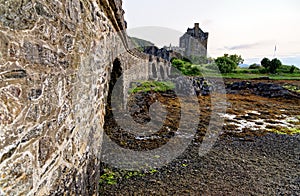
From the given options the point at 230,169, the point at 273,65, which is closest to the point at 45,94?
the point at 230,169

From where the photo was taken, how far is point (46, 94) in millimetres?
1691

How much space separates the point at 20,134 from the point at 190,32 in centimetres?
5761

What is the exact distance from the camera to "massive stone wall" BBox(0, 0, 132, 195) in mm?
1279

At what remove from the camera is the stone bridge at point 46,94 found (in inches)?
50.4

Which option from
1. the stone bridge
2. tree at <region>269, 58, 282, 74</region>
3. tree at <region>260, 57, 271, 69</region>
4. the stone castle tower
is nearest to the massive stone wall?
the stone bridge

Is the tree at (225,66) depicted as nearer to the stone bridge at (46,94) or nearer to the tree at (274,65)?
the tree at (274,65)

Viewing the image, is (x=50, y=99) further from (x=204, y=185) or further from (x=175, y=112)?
(x=175, y=112)

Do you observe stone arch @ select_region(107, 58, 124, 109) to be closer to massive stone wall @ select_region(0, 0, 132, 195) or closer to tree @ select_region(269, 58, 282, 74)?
massive stone wall @ select_region(0, 0, 132, 195)

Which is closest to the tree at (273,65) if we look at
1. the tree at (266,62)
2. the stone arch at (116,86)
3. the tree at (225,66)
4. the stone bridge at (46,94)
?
the tree at (266,62)

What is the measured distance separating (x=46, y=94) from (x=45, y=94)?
0.05ft

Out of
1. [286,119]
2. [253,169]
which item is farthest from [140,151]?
[286,119]

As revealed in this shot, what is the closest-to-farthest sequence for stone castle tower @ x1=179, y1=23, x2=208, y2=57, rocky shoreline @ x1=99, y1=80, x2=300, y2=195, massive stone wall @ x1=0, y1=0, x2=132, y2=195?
massive stone wall @ x1=0, y1=0, x2=132, y2=195 < rocky shoreline @ x1=99, y1=80, x2=300, y2=195 < stone castle tower @ x1=179, y1=23, x2=208, y2=57

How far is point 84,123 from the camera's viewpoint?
8.95 ft

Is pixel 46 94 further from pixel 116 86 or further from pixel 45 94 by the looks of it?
pixel 116 86
